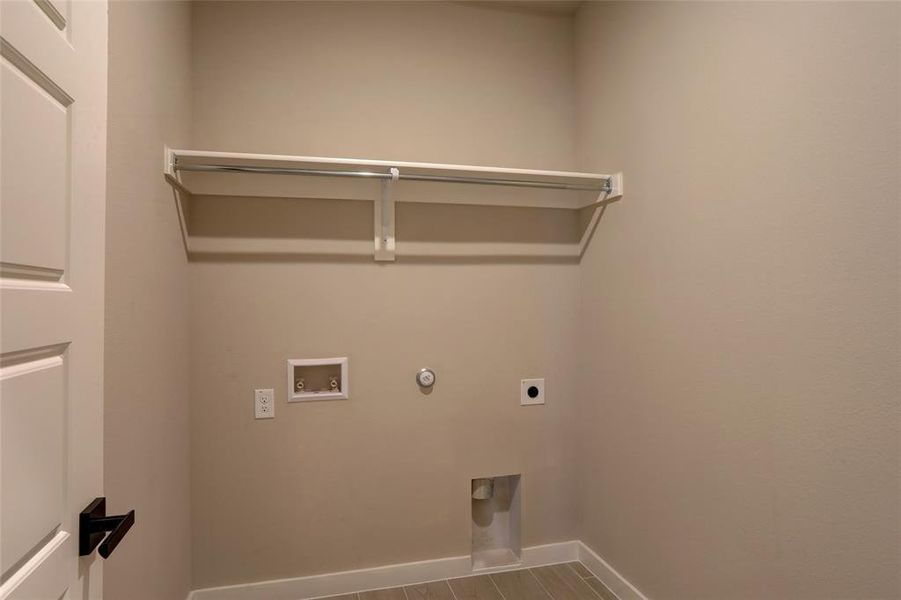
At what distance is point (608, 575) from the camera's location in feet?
6.73

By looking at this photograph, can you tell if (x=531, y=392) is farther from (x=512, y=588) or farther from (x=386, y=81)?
(x=386, y=81)

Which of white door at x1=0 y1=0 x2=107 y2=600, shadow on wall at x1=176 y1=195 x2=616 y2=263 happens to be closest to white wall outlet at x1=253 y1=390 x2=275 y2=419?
shadow on wall at x1=176 y1=195 x2=616 y2=263

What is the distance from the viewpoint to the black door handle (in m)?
0.78

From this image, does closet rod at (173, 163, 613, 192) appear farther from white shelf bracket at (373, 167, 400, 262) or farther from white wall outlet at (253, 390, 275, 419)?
white wall outlet at (253, 390, 275, 419)

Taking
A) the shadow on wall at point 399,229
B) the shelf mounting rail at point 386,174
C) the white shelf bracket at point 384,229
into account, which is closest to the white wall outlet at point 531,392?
the shadow on wall at point 399,229

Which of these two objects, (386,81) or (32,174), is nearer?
(32,174)

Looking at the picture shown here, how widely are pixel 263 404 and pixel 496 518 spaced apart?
1.27m

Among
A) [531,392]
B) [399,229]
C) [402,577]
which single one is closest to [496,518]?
[402,577]

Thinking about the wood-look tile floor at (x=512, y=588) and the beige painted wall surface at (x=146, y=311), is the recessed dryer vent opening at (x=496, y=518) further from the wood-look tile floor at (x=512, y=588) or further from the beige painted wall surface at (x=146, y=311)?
the beige painted wall surface at (x=146, y=311)

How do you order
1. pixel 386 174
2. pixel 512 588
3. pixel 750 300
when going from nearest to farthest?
1. pixel 750 300
2. pixel 386 174
3. pixel 512 588

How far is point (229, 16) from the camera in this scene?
1939 millimetres

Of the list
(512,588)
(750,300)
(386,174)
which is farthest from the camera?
(512,588)

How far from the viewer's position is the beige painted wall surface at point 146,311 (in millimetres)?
1159

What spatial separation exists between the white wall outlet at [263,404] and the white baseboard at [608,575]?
5.26 feet
